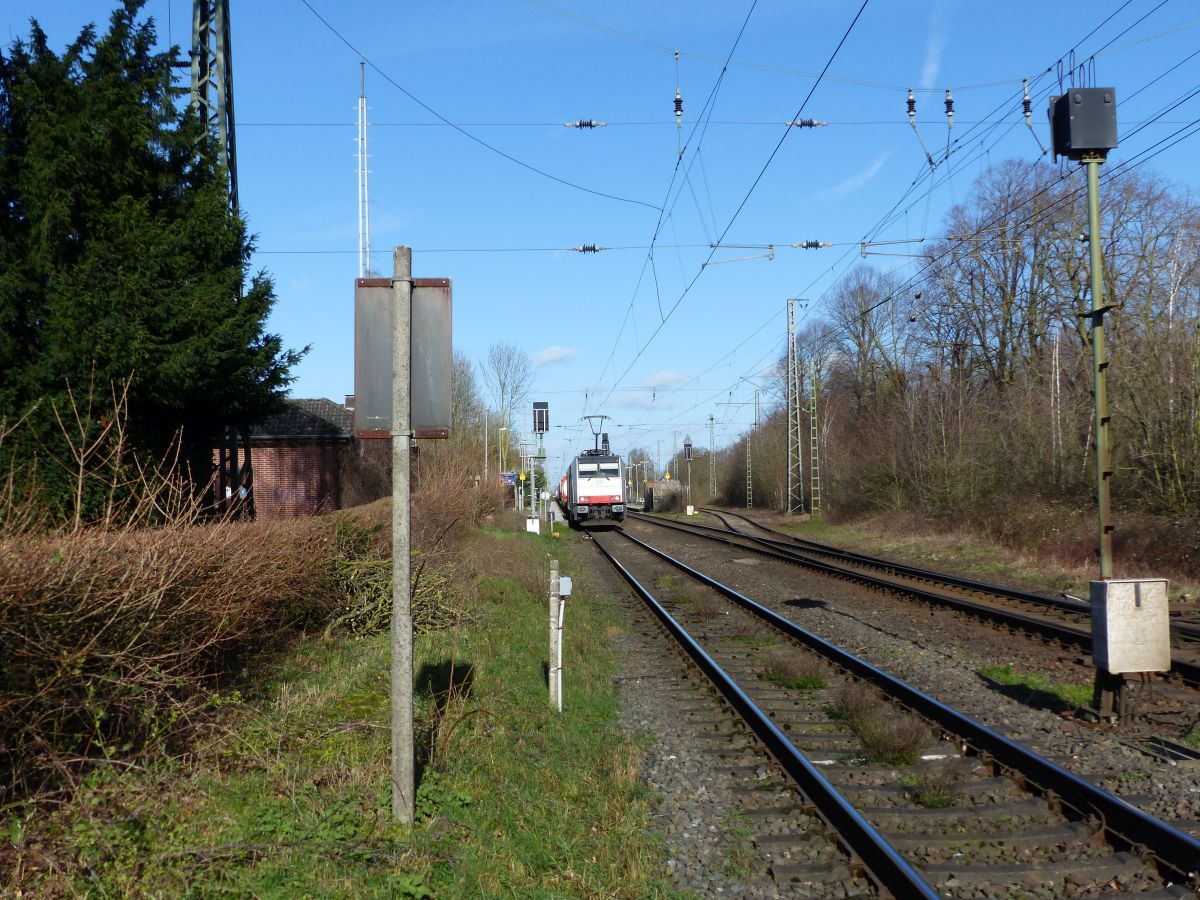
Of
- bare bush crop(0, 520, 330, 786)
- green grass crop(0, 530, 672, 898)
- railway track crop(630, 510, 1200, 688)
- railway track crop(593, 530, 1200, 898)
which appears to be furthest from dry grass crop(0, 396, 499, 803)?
railway track crop(630, 510, 1200, 688)

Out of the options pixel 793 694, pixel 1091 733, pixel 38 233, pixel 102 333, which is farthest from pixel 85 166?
pixel 1091 733

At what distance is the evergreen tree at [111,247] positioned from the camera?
41.8ft

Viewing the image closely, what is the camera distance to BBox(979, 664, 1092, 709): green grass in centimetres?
887

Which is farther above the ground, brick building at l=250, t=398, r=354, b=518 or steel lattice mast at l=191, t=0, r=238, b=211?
steel lattice mast at l=191, t=0, r=238, b=211

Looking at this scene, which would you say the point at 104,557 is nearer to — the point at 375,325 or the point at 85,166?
the point at 375,325

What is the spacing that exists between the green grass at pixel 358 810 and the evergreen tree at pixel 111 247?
5.99 meters

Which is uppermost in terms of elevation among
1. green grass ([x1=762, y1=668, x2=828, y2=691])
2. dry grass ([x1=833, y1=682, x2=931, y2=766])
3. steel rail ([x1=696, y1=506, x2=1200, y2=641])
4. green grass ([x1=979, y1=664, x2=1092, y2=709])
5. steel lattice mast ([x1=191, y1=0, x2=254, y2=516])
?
steel lattice mast ([x1=191, y1=0, x2=254, y2=516])

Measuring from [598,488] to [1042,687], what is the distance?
39004 millimetres

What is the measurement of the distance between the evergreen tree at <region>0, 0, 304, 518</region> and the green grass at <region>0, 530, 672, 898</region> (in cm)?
599

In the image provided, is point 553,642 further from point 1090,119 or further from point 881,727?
point 1090,119

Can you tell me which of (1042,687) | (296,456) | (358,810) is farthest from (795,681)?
(296,456)

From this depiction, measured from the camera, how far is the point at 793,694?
9.71m

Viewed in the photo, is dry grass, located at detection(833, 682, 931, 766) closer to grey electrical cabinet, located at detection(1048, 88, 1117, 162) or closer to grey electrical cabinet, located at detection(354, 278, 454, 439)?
grey electrical cabinet, located at detection(354, 278, 454, 439)

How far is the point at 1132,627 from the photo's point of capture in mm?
8000
